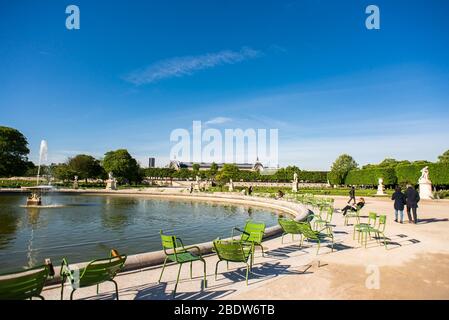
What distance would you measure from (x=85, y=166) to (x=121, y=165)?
8.46 m

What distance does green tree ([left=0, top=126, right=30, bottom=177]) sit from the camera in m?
44.9

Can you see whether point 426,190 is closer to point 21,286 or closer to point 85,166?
point 21,286

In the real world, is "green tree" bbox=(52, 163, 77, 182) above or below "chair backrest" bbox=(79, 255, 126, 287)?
above

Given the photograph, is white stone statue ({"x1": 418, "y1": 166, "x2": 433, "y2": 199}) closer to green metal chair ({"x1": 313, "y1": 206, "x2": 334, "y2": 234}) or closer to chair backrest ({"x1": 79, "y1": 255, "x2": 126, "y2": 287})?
green metal chair ({"x1": 313, "y1": 206, "x2": 334, "y2": 234})

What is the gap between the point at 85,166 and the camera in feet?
226

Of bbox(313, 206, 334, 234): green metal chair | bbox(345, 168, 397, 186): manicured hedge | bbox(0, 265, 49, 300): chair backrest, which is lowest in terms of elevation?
bbox(313, 206, 334, 234): green metal chair

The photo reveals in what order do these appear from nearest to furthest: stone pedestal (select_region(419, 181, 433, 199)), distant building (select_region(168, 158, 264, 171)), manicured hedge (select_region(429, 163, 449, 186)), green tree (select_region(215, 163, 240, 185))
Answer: stone pedestal (select_region(419, 181, 433, 199)) < manicured hedge (select_region(429, 163, 449, 186)) < green tree (select_region(215, 163, 240, 185)) < distant building (select_region(168, 158, 264, 171))

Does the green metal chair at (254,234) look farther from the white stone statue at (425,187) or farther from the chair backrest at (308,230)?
the white stone statue at (425,187)

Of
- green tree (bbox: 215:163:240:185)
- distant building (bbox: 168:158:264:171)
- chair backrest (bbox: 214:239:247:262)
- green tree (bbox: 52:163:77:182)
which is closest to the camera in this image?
chair backrest (bbox: 214:239:247:262)

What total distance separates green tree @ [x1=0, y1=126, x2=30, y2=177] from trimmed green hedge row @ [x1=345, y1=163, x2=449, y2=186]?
5602 cm

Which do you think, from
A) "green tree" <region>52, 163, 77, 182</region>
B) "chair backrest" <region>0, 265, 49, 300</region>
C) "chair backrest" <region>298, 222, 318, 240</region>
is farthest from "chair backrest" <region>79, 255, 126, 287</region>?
"green tree" <region>52, 163, 77, 182</region>
